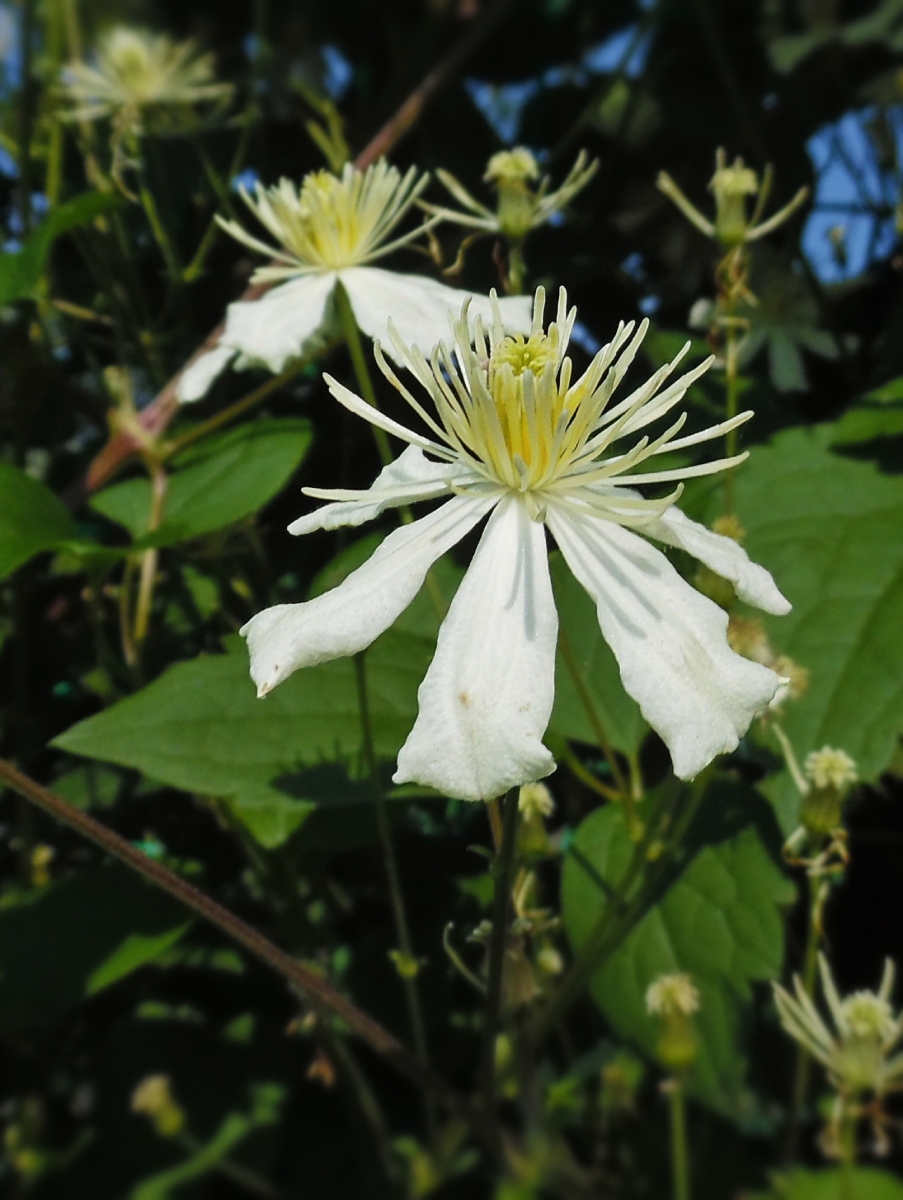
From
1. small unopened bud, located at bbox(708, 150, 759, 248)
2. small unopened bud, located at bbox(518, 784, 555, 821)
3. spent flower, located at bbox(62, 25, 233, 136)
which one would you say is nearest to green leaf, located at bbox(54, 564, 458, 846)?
small unopened bud, located at bbox(518, 784, 555, 821)

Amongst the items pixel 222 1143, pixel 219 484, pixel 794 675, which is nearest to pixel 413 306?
pixel 219 484

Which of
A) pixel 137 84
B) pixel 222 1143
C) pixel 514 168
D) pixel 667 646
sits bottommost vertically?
pixel 222 1143

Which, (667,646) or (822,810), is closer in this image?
(667,646)

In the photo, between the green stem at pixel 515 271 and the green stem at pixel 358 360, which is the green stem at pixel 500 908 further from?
the green stem at pixel 515 271

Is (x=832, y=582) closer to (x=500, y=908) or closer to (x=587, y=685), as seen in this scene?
(x=587, y=685)

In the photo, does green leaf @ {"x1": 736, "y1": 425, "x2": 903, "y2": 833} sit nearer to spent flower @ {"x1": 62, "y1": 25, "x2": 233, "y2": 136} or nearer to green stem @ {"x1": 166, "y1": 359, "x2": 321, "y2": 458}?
green stem @ {"x1": 166, "y1": 359, "x2": 321, "y2": 458}
